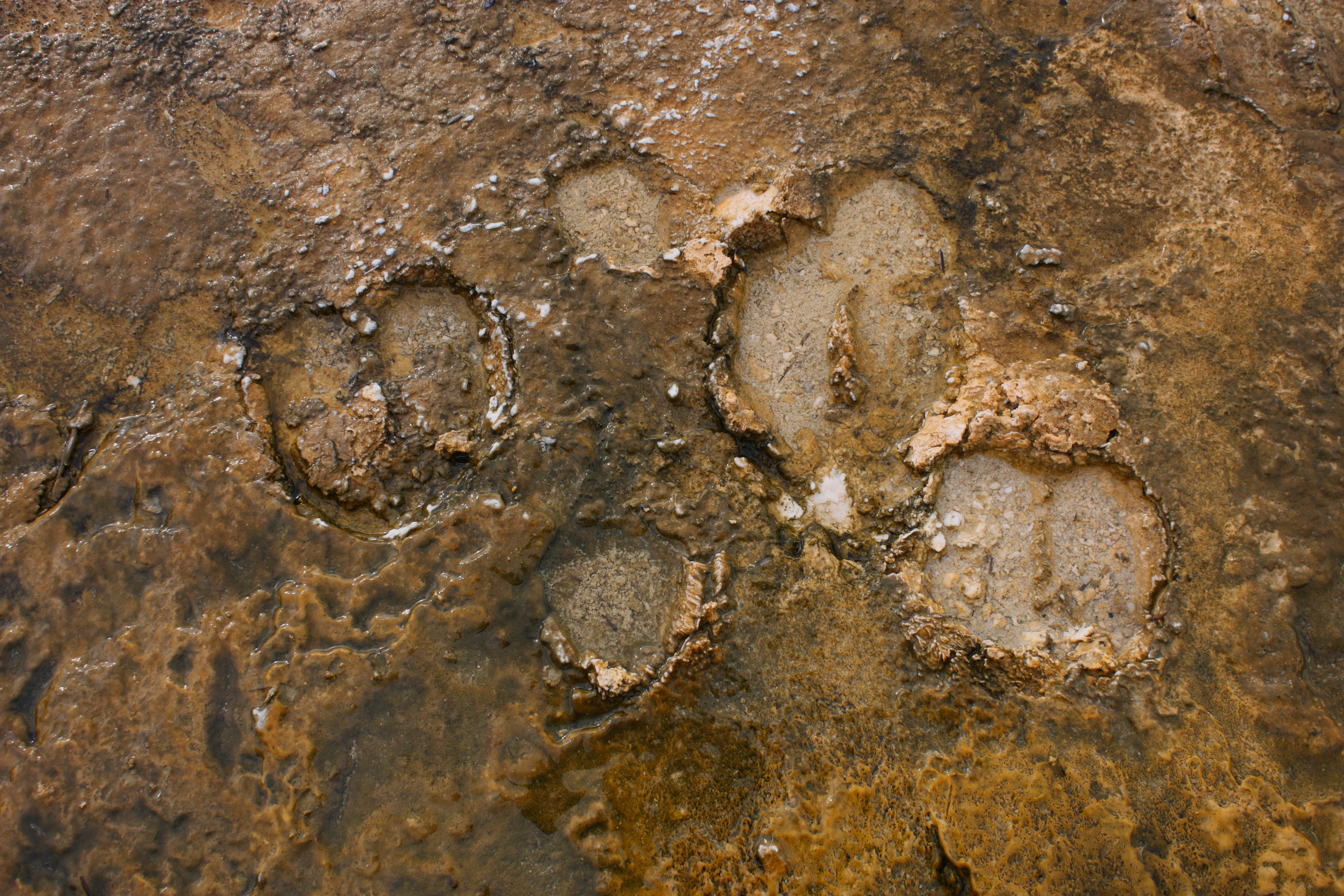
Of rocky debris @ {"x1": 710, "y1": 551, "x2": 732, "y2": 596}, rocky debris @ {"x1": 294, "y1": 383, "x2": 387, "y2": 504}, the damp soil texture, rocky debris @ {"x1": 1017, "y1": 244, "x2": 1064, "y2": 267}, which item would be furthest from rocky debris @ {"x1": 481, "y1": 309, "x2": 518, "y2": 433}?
rocky debris @ {"x1": 1017, "y1": 244, "x2": 1064, "y2": 267}

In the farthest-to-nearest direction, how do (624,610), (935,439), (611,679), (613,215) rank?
(613,215) < (935,439) < (624,610) < (611,679)

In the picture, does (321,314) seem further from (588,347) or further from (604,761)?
(604,761)

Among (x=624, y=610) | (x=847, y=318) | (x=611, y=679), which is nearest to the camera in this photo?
(x=611, y=679)

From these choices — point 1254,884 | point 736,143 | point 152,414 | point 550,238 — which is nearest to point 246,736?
point 152,414

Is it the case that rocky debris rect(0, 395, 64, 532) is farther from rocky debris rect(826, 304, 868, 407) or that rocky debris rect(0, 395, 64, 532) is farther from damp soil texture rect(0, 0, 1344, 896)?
rocky debris rect(826, 304, 868, 407)

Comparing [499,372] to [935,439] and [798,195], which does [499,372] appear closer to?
[798,195]

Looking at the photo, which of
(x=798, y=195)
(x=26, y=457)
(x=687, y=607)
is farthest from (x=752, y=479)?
(x=26, y=457)
